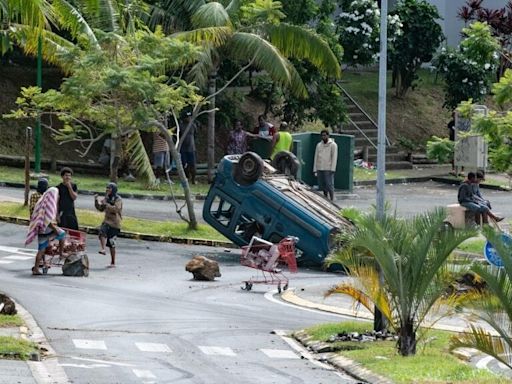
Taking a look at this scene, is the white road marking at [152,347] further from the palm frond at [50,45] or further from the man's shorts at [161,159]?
the man's shorts at [161,159]

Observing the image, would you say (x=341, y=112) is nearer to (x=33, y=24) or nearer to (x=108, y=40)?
(x=108, y=40)

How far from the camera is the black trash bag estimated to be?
24.1 m

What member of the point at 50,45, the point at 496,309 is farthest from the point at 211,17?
the point at 496,309

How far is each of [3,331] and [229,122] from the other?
22.4 m

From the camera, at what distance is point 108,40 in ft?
97.4

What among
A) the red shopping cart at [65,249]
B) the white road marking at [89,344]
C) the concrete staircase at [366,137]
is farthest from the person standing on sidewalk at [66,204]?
the concrete staircase at [366,137]

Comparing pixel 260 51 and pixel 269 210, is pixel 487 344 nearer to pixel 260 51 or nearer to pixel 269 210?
pixel 269 210

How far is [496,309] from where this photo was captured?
49.3 feet

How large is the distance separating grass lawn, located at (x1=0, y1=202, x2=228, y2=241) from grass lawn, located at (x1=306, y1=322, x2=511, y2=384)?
32.8 feet

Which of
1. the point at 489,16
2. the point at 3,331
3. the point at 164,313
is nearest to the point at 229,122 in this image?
the point at 489,16

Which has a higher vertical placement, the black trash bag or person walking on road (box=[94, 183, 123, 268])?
person walking on road (box=[94, 183, 123, 268])

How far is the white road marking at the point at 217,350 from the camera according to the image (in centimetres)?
1805

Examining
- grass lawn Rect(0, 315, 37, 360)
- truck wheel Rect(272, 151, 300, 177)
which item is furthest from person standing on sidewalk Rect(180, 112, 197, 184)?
grass lawn Rect(0, 315, 37, 360)

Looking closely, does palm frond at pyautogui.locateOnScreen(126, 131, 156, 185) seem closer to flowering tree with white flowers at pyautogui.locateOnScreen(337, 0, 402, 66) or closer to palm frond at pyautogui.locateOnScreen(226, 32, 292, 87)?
palm frond at pyautogui.locateOnScreen(226, 32, 292, 87)
